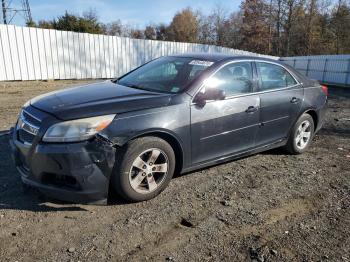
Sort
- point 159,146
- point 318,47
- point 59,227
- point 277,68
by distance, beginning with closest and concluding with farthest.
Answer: point 59,227, point 159,146, point 277,68, point 318,47

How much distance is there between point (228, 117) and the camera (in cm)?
441

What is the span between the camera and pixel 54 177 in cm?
348

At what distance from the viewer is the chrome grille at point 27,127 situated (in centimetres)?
352

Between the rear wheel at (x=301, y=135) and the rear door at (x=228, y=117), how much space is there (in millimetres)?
1040

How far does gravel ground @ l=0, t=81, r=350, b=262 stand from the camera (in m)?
3.01

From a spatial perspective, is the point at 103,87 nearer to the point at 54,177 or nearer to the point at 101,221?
the point at 54,177

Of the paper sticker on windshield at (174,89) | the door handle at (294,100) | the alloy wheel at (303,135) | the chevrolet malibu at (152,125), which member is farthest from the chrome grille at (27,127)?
the alloy wheel at (303,135)

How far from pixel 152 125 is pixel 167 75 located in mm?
1152

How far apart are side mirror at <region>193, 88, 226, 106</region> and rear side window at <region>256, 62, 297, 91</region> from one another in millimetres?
1015

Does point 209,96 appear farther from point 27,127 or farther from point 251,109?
point 27,127

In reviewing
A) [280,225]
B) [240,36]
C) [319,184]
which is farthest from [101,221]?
[240,36]

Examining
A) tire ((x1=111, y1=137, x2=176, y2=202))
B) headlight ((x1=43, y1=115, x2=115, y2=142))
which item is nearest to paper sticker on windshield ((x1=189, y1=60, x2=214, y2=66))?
tire ((x1=111, y1=137, x2=176, y2=202))

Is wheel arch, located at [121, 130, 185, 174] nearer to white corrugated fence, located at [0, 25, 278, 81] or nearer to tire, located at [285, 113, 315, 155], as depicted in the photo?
tire, located at [285, 113, 315, 155]

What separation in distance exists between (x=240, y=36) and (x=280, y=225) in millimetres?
49424
